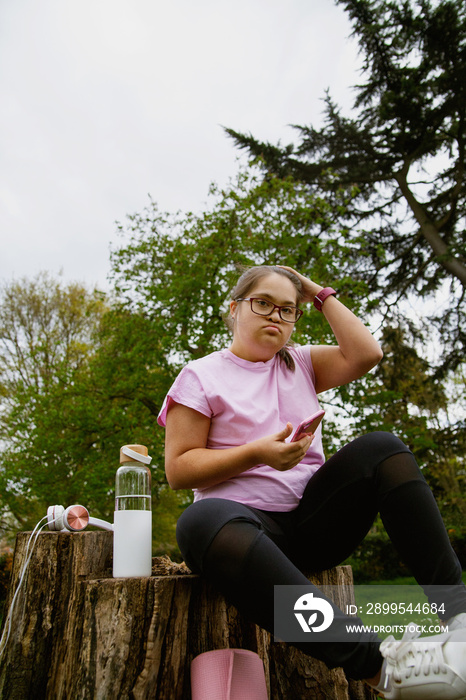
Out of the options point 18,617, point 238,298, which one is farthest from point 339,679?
point 238,298

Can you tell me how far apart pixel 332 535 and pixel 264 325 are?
753mm

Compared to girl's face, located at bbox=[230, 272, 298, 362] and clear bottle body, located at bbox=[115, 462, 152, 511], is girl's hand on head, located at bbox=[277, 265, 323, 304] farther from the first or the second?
clear bottle body, located at bbox=[115, 462, 152, 511]

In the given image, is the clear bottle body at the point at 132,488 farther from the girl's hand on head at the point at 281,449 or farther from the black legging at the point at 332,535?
the girl's hand on head at the point at 281,449

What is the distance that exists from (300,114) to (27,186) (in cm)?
578

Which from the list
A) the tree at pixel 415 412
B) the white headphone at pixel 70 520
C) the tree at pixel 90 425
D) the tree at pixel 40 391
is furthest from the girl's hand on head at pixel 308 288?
the tree at pixel 40 391

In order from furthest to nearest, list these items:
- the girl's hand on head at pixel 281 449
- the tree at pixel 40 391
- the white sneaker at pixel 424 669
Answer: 1. the tree at pixel 40 391
2. the girl's hand on head at pixel 281 449
3. the white sneaker at pixel 424 669

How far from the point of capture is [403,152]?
9977 millimetres

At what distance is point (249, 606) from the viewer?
1308 millimetres

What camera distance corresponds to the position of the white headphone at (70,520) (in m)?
1.94

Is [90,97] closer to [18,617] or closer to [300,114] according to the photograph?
[300,114]

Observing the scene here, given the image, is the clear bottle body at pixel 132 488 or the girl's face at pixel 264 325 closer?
the clear bottle body at pixel 132 488

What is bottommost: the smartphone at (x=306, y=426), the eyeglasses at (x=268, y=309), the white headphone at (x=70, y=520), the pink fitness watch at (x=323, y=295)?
the white headphone at (x=70, y=520)

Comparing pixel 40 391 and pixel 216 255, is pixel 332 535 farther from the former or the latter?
pixel 40 391

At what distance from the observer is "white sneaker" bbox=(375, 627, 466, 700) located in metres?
1.10
